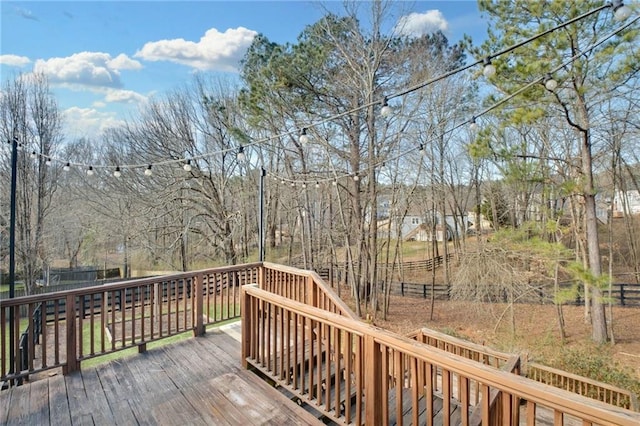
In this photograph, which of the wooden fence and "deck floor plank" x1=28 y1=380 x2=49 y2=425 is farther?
the wooden fence

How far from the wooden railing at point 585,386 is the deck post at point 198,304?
4.75 metres

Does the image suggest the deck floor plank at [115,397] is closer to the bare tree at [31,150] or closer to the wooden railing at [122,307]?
the wooden railing at [122,307]

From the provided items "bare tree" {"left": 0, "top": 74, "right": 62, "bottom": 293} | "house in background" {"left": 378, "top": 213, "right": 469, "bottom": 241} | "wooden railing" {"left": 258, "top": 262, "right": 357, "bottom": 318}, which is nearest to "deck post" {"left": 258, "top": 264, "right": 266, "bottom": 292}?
"wooden railing" {"left": 258, "top": 262, "right": 357, "bottom": 318}

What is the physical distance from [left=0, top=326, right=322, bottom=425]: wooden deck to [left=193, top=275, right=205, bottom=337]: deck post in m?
0.60

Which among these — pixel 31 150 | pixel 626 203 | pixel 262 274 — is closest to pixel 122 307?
pixel 262 274

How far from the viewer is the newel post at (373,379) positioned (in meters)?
1.85

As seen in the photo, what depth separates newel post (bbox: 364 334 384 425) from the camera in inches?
72.8

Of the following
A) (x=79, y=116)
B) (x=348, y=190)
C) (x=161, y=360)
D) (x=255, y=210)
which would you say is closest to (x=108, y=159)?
(x=79, y=116)

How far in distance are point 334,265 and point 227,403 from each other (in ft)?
33.5

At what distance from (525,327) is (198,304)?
896cm

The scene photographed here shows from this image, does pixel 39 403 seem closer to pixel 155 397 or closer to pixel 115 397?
pixel 115 397

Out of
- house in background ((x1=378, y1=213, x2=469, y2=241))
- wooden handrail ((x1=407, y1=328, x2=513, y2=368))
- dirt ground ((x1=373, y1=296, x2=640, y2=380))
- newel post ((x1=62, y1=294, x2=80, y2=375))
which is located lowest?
dirt ground ((x1=373, y1=296, x2=640, y2=380))

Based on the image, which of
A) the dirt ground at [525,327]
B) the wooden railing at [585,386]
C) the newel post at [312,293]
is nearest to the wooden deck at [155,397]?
the newel post at [312,293]

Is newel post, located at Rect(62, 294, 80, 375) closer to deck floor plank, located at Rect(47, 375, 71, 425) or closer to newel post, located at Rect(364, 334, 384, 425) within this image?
deck floor plank, located at Rect(47, 375, 71, 425)
